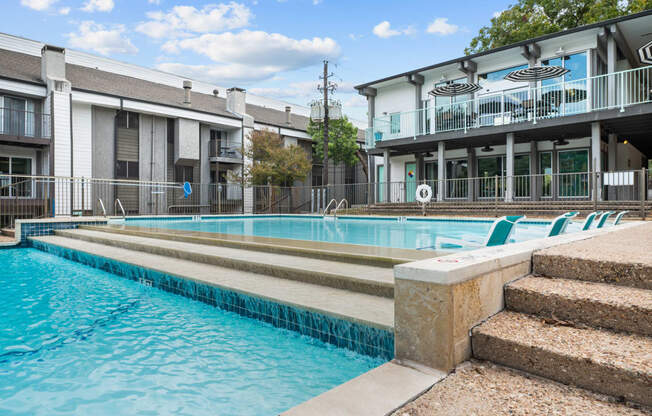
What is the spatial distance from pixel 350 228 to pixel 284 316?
758 centimetres

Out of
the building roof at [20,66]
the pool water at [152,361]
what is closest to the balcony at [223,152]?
the building roof at [20,66]

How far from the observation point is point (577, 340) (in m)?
1.86

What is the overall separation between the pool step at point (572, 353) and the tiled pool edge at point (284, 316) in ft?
2.35

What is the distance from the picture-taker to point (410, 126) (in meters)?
18.0

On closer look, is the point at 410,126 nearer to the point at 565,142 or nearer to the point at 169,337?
the point at 565,142

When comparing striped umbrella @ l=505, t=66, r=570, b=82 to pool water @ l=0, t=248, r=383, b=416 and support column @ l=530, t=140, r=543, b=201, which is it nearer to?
support column @ l=530, t=140, r=543, b=201

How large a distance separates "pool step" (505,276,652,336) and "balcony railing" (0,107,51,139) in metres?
18.1

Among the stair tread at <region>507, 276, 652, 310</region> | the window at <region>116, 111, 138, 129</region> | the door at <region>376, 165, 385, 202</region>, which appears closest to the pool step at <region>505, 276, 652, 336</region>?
the stair tread at <region>507, 276, 652, 310</region>

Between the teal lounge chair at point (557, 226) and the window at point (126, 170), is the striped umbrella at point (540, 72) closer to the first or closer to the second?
the teal lounge chair at point (557, 226)

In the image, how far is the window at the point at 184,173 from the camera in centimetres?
2083

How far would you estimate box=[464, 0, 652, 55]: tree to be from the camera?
21266 millimetres

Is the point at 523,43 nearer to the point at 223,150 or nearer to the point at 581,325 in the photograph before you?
the point at 581,325

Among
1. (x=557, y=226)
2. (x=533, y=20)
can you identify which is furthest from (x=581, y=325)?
(x=533, y=20)

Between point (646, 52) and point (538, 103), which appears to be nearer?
point (646, 52)
